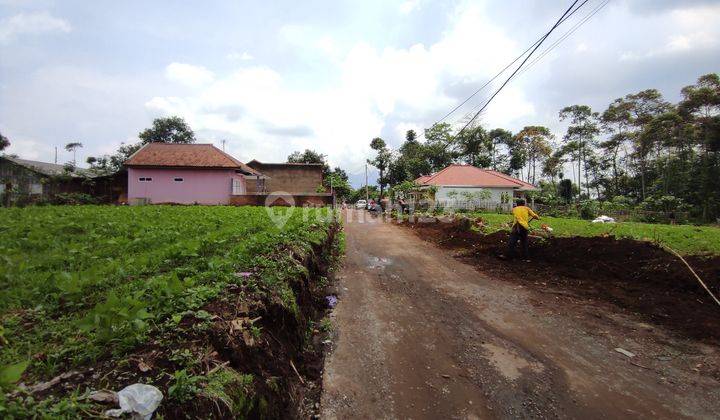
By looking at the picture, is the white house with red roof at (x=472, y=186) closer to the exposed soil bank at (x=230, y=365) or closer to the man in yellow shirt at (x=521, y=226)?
the man in yellow shirt at (x=521, y=226)

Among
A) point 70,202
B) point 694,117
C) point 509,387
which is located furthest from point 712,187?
point 70,202

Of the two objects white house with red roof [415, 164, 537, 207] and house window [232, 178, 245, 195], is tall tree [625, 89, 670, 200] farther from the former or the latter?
house window [232, 178, 245, 195]

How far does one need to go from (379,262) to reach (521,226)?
3.76 meters

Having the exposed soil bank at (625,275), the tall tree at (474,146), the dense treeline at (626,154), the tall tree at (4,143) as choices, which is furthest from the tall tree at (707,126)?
the tall tree at (4,143)

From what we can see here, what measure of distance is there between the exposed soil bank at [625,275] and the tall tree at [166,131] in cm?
4442

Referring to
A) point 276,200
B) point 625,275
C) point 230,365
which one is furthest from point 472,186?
point 230,365

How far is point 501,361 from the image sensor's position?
381cm

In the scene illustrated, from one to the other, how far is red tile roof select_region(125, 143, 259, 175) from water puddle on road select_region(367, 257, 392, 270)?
16.8 m

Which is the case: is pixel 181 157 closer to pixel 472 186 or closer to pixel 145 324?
pixel 472 186

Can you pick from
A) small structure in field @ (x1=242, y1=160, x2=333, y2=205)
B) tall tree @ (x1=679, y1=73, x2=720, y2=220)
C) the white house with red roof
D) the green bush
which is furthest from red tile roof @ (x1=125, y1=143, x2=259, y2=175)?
tall tree @ (x1=679, y1=73, x2=720, y2=220)

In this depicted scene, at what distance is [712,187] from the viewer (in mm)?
27562

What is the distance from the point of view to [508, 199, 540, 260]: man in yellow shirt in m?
8.26

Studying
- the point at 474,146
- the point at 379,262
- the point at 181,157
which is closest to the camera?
the point at 379,262

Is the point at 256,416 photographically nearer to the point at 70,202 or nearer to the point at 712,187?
the point at 70,202
